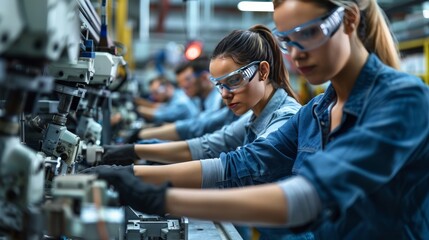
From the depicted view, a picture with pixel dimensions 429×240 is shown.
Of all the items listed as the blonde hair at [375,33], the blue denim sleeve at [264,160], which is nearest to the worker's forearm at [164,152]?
the blue denim sleeve at [264,160]

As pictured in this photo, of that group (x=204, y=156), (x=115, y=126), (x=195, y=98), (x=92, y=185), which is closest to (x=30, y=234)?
(x=92, y=185)

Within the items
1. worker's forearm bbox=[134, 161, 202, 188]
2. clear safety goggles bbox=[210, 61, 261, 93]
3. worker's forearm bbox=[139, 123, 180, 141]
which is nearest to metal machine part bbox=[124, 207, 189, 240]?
worker's forearm bbox=[134, 161, 202, 188]

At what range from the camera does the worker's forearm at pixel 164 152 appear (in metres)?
2.84

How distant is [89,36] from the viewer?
241 centimetres

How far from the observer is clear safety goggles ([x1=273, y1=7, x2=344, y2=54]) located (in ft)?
4.54

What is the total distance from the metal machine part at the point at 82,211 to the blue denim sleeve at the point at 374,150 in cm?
48

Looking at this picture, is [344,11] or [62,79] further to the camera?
[62,79]

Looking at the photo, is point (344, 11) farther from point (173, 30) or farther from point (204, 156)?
point (173, 30)

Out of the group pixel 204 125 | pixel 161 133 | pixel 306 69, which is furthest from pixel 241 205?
pixel 161 133

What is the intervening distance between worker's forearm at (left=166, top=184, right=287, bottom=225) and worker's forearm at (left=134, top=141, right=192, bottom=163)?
63.6 inches

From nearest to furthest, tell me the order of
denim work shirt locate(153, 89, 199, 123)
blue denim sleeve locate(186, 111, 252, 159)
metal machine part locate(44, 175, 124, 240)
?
metal machine part locate(44, 175, 124, 240), blue denim sleeve locate(186, 111, 252, 159), denim work shirt locate(153, 89, 199, 123)

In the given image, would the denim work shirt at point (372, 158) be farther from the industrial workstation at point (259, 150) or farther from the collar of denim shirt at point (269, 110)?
the collar of denim shirt at point (269, 110)

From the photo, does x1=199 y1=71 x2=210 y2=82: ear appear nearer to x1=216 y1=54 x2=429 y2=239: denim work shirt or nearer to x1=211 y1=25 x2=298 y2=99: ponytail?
x1=211 y1=25 x2=298 y2=99: ponytail

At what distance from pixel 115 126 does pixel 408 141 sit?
392 cm
